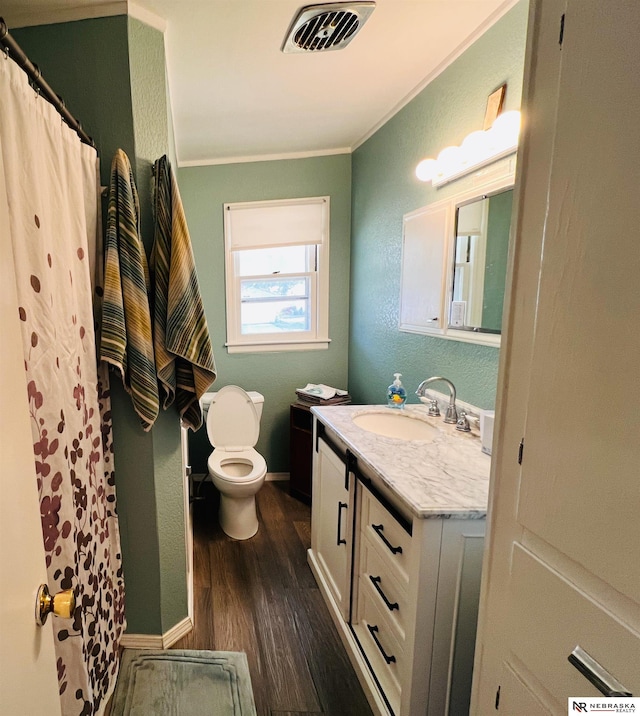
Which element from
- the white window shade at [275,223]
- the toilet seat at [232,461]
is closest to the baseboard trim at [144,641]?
the toilet seat at [232,461]

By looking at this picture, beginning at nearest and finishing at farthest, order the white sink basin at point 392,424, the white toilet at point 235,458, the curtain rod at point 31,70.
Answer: the curtain rod at point 31,70, the white sink basin at point 392,424, the white toilet at point 235,458

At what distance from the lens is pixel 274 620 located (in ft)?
5.83

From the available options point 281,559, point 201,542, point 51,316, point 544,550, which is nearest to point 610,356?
point 544,550

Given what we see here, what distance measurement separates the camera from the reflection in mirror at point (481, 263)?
1.53 m

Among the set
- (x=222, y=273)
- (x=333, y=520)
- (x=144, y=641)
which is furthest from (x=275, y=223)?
(x=144, y=641)

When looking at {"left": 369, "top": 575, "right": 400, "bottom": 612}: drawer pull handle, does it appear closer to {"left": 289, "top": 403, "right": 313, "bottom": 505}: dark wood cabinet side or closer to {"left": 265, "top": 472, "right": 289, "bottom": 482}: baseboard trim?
{"left": 289, "top": 403, "right": 313, "bottom": 505}: dark wood cabinet side

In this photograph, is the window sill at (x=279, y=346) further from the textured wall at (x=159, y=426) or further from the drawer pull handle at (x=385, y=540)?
the drawer pull handle at (x=385, y=540)

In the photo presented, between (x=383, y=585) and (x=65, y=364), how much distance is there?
4.08ft

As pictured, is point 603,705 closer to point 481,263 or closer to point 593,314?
point 593,314

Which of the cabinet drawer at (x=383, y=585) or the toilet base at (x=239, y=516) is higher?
the cabinet drawer at (x=383, y=585)

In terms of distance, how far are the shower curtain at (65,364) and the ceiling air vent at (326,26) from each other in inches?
37.6

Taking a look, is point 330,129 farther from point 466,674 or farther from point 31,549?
point 466,674

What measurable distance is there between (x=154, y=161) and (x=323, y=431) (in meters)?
1.38

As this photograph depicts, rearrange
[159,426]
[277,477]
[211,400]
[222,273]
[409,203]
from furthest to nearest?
[277,477] → [222,273] → [211,400] → [409,203] → [159,426]
